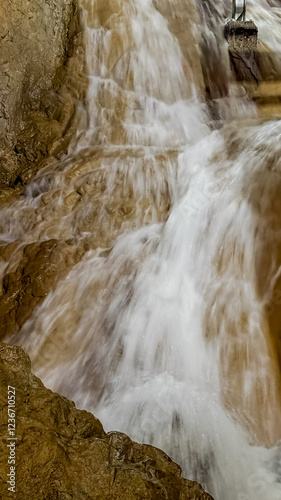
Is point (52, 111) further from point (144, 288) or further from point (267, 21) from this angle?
point (267, 21)

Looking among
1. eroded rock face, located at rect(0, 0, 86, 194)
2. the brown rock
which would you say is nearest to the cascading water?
the brown rock

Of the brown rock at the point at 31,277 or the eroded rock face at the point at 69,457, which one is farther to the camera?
the brown rock at the point at 31,277

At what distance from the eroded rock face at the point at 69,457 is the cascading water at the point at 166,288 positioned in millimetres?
673

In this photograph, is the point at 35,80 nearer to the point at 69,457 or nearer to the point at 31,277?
the point at 31,277

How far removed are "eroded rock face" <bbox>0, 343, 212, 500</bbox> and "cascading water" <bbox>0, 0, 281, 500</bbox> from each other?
26.5 inches

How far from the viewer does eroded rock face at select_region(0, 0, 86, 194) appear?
5664 mm

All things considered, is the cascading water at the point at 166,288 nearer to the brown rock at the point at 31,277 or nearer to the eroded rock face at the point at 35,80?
the brown rock at the point at 31,277

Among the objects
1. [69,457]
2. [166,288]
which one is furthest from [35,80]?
[69,457]

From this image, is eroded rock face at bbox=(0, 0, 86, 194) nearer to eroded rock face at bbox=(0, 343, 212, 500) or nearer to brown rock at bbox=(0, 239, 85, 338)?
brown rock at bbox=(0, 239, 85, 338)

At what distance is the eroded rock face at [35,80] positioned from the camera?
18.6 ft

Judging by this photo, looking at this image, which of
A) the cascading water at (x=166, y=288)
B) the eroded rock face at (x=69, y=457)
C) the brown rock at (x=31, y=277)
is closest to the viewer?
the eroded rock face at (x=69, y=457)

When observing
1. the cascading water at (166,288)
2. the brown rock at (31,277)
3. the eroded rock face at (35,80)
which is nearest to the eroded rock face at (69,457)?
the cascading water at (166,288)

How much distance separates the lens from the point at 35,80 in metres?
6.04

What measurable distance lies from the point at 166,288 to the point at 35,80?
401 centimetres
